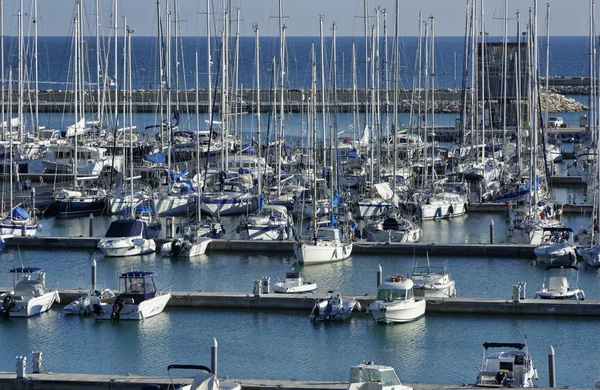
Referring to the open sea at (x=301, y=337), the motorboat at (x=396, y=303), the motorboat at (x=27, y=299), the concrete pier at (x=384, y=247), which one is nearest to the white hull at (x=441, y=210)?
the concrete pier at (x=384, y=247)

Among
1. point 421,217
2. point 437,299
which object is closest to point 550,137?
point 421,217

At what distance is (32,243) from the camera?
45.8 metres

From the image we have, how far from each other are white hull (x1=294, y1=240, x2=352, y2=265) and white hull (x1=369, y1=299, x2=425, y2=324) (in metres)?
8.35

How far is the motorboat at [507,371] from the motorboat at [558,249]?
1388 centimetres

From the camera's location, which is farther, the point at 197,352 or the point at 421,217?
the point at 421,217

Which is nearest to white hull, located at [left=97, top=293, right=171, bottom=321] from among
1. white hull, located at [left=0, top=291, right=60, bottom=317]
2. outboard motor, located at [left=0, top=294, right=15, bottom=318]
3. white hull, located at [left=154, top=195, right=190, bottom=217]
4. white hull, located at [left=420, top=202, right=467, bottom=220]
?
white hull, located at [left=0, top=291, right=60, bottom=317]

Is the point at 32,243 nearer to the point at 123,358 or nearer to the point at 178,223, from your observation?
the point at 178,223

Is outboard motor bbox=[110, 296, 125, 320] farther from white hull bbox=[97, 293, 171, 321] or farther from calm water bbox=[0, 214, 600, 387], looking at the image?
calm water bbox=[0, 214, 600, 387]

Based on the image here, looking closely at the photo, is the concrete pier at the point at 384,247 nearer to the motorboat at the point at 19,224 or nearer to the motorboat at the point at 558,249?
the motorboat at the point at 558,249

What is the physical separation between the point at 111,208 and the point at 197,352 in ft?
70.4

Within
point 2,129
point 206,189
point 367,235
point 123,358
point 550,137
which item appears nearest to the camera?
point 123,358

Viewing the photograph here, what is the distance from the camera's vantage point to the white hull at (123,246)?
142 feet

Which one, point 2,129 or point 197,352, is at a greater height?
point 2,129

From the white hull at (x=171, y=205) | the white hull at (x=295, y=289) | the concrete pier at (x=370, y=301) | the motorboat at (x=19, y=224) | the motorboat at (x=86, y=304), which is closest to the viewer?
the concrete pier at (x=370, y=301)
